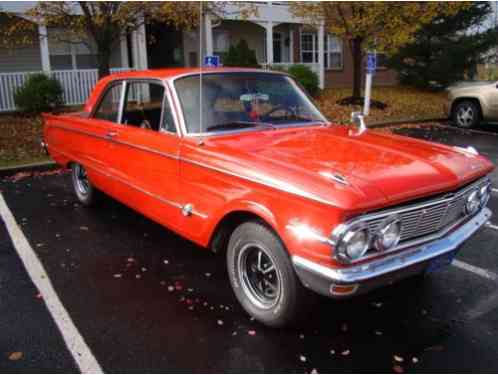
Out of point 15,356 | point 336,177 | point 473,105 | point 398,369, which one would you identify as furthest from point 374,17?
point 15,356

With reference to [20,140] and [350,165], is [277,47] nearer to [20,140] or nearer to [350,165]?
[20,140]

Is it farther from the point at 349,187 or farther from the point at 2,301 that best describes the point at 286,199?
the point at 2,301

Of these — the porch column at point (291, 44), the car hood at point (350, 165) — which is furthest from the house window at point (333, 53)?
the car hood at point (350, 165)

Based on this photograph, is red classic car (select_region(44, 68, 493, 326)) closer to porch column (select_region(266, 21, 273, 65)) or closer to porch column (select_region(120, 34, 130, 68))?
porch column (select_region(120, 34, 130, 68))

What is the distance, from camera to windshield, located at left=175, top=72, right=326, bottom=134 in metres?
3.90

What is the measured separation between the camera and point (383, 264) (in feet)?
9.05

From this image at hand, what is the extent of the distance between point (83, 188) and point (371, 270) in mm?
4394

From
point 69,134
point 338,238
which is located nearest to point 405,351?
point 338,238

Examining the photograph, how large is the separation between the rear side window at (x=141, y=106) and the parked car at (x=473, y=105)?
9.84m

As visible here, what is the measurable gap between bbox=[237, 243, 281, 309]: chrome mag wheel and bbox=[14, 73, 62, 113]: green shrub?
11.7m

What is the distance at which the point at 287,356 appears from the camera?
294 centimetres

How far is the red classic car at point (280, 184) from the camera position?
270 centimetres

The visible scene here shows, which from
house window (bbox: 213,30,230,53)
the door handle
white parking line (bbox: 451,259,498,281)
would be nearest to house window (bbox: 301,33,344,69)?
house window (bbox: 213,30,230,53)

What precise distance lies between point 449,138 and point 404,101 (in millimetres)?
7080
